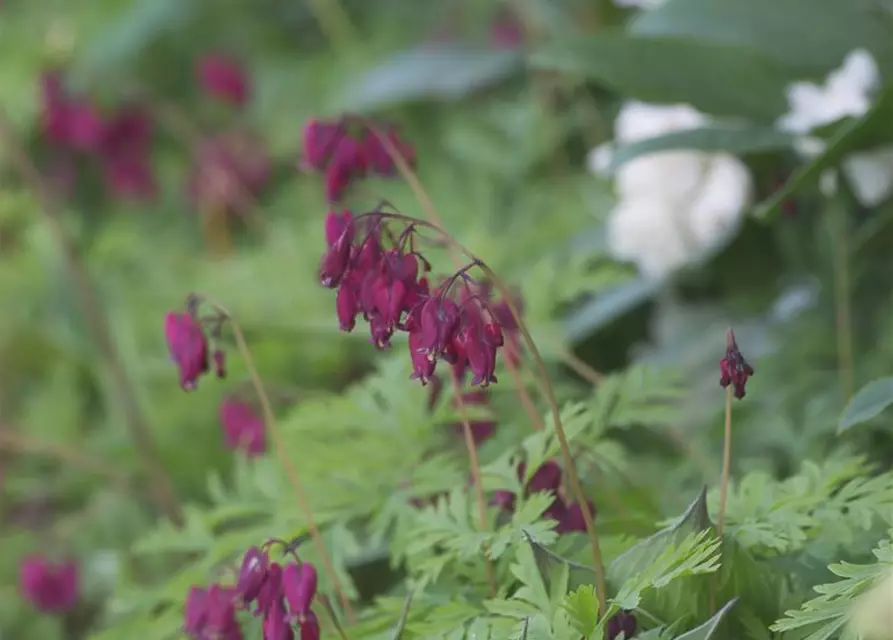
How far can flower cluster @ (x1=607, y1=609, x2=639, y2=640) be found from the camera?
23.2 inches

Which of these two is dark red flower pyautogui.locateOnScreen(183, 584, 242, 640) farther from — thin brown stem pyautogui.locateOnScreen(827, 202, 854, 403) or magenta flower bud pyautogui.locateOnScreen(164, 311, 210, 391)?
thin brown stem pyautogui.locateOnScreen(827, 202, 854, 403)

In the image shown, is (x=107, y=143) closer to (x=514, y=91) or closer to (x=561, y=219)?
(x=514, y=91)

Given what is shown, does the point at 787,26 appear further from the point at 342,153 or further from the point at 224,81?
the point at 224,81

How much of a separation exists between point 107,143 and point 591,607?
1.76 m

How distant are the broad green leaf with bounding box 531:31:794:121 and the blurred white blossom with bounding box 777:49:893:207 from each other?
0.8 inches

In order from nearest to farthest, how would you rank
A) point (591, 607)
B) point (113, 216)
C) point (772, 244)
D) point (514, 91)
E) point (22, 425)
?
point (591, 607) → point (772, 244) → point (22, 425) → point (514, 91) → point (113, 216)

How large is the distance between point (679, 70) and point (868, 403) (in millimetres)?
446

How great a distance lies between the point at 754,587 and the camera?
2.04ft

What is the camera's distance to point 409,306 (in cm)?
60

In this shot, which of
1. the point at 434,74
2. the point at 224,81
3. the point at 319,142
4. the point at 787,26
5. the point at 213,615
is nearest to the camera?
the point at 213,615

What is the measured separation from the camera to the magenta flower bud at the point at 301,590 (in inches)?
23.5

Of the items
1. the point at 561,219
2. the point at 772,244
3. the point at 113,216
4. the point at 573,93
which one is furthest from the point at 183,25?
the point at 772,244

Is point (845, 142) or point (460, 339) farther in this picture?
point (845, 142)

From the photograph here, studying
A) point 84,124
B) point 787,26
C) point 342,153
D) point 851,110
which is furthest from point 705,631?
point 84,124
